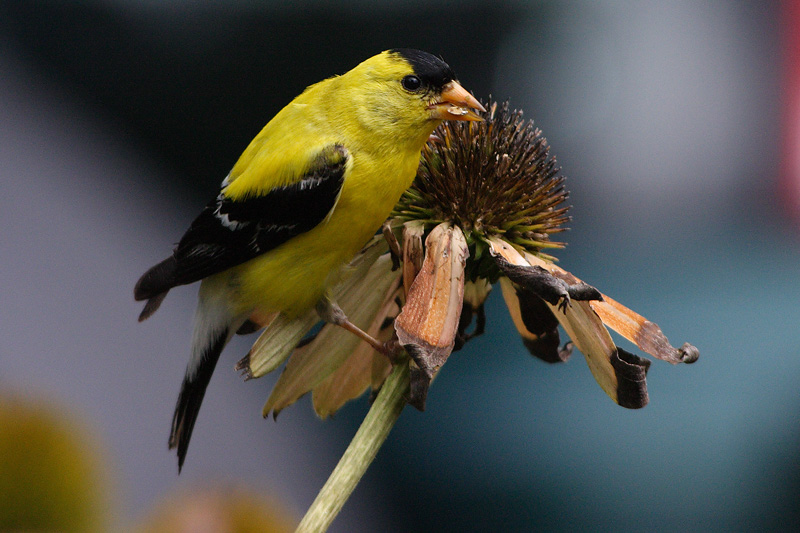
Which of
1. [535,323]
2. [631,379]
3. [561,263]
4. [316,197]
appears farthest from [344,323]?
[561,263]

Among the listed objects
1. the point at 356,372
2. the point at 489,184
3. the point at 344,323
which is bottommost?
the point at 356,372

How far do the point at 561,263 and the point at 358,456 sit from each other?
6.87 ft

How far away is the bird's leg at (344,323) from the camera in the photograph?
→ 45.0 inches

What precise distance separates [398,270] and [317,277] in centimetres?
13

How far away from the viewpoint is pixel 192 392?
1.24 metres

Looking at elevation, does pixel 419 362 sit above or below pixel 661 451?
above

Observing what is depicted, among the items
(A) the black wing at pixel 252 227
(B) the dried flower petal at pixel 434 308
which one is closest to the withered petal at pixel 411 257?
(B) the dried flower petal at pixel 434 308

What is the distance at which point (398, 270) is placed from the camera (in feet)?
3.98

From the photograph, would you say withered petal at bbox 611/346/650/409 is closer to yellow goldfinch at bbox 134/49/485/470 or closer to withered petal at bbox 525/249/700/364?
withered petal at bbox 525/249/700/364

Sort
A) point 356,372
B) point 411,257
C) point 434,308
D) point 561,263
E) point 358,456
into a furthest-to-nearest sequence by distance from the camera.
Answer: point 561,263
point 356,372
point 411,257
point 434,308
point 358,456

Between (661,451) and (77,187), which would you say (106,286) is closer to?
(77,187)

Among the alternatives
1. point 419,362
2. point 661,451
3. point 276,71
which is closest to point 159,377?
point 276,71

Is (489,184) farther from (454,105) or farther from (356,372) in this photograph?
(356,372)

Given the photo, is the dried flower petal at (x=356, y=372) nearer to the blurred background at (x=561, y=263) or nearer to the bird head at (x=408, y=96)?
the bird head at (x=408, y=96)
